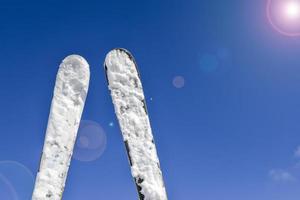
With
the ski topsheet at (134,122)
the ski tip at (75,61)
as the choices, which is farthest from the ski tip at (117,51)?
the ski tip at (75,61)

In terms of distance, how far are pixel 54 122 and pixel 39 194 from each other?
1169 mm

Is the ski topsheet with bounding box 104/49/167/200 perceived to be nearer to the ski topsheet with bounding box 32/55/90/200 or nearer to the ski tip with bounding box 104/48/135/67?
the ski tip with bounding box 104/48/135/67

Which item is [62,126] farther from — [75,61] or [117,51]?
[117,51]

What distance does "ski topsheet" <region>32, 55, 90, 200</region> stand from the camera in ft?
19.7

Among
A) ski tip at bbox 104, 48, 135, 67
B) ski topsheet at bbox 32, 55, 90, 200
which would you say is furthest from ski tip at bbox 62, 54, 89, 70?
ski tip at bbox 104, 48, 135, 67

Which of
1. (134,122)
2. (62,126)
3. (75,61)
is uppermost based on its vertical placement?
(75,61)

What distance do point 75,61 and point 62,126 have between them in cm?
121

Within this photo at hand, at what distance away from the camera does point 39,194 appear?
19.5 ft

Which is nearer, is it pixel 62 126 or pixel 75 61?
pixel 62 126

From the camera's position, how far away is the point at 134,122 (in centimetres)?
632

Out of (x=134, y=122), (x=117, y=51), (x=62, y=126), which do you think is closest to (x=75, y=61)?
(x=117, y=51)

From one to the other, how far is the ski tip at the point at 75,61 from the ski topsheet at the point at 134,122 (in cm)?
40

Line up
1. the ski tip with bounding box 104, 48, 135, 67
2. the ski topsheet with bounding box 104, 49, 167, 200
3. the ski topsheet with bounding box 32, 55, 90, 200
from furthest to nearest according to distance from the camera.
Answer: the ski tip with bounding box 104, 48, 135, 67, the ski topsheet with bounding box 32, 55, 90, 200, the ski topsheet with bounding box 104, 49, 167, 200

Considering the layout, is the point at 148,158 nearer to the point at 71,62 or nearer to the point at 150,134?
the point at 150,134
